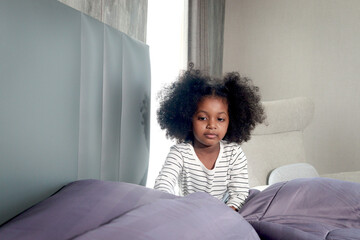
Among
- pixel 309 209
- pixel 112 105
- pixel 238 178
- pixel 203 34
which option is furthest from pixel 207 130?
pixel 203 34


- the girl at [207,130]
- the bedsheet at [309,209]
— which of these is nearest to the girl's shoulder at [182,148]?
the girl at [207,130]

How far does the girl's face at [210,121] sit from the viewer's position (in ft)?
4.88

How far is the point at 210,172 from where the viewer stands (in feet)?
4.98

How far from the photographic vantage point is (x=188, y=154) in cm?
152

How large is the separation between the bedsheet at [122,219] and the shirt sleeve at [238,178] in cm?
65

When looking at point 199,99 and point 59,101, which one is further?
point 199,99

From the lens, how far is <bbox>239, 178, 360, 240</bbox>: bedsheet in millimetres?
962

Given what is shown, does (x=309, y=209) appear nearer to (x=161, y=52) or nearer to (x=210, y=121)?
(x=210, y=121)

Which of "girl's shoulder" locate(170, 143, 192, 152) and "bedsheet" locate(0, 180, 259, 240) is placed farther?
"girl's shoulder" locate(170, 143, 192, 152)

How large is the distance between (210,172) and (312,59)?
6.51 ft

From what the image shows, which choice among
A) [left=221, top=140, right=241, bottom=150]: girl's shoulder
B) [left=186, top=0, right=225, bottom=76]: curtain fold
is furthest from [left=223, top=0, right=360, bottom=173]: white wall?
[left=221, top=140, right=241, bottom=150]: girl's shoulder

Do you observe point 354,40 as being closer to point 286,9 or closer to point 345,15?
point 345,15

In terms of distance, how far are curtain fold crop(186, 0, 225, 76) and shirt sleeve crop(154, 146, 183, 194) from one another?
87 centimetres

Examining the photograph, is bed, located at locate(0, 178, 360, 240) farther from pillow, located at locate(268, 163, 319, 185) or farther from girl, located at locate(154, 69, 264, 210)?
pillow, located at locate(268, 163, 319, 185)
